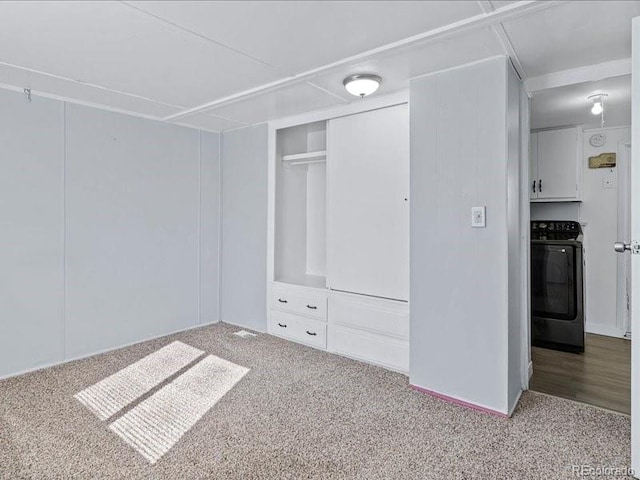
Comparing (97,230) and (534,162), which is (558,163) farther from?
(97,230)

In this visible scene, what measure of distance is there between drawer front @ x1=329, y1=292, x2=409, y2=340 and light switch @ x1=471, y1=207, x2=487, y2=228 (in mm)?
857

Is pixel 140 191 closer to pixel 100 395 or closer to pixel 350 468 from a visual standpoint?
pixel 100 395

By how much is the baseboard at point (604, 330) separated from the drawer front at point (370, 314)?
8.24ft

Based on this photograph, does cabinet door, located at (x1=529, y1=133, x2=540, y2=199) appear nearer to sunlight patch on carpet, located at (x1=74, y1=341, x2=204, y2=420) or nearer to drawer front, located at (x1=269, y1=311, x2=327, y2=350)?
drawer front, located at (x1=269, y1=311, x2=327, y2=350)

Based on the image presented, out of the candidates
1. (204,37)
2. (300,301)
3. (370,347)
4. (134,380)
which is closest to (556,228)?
(370,347)

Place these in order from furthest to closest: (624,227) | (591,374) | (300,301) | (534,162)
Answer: (534,162) < (624,227) < (300,301) < (591,374)

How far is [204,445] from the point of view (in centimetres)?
204

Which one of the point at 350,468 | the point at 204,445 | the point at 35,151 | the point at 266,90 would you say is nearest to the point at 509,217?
the point at 350,468

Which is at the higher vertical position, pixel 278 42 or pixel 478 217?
pixel 278 42

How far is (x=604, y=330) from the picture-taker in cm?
401

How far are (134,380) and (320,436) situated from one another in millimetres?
1544

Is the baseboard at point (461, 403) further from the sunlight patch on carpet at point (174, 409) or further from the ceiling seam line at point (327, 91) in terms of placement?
the ceiling seam line at point (327, 91)

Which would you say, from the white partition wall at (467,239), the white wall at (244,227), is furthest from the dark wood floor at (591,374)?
the white wall at (244,227)

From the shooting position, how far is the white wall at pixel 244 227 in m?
4.02
